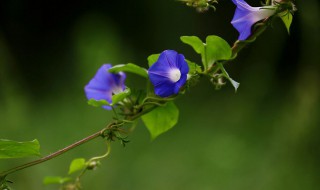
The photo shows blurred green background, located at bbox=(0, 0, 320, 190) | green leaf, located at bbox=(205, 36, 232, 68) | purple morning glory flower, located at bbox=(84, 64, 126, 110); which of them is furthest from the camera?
blurred green background, located at bbox=(0, 0, 320, 190)

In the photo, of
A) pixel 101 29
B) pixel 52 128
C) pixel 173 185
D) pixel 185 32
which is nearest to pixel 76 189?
pixel 173 185

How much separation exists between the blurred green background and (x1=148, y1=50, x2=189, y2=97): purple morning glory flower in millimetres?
1041

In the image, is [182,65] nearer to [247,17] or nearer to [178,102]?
[247,17]

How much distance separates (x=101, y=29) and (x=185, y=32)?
1.49 ft

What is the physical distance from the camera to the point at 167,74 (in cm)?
49

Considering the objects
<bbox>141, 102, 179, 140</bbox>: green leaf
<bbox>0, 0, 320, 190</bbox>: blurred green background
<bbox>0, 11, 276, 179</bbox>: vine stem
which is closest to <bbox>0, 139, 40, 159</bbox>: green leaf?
<bbox>0, 11, 276, 179</bbox>: vine stem

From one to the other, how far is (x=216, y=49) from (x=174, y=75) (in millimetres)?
50

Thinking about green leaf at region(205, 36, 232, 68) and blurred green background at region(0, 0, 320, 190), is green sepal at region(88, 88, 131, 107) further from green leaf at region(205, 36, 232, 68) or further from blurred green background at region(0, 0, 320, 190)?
blurred green background at region(0, 0, 320, 190)

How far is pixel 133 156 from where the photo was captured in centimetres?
177

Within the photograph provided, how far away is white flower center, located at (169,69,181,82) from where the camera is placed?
0.50 metres

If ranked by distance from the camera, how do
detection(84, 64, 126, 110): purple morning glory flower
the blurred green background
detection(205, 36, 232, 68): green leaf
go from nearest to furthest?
detection(205, 36, 232, 68): green leaf, detection(84, 64, 126, 110): purple morning glory flower, the blurred green background

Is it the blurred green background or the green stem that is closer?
the green stem

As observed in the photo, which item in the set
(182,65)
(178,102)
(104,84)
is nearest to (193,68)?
(182,65)

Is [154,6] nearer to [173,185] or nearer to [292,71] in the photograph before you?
[292,71]
